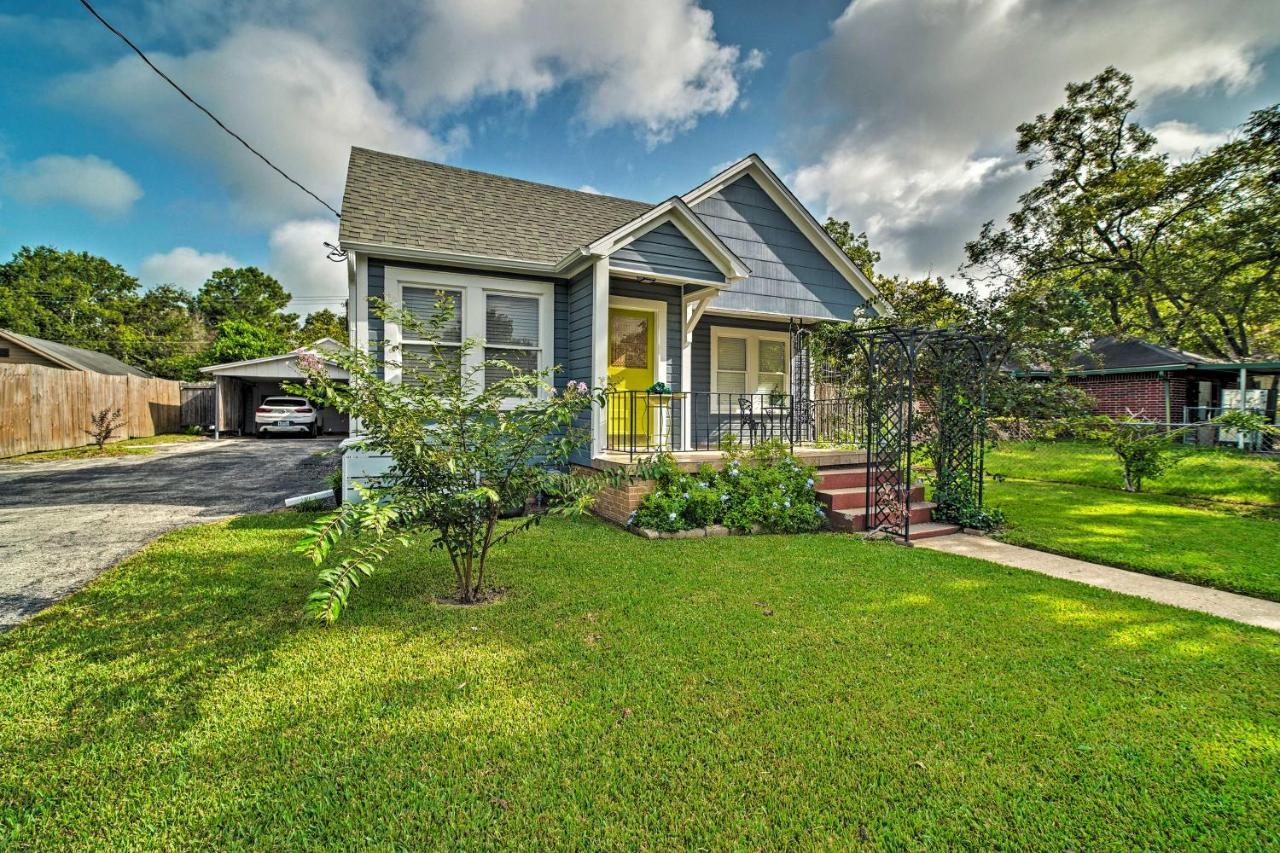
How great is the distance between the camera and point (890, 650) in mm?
3178

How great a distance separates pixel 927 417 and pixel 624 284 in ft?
15.9

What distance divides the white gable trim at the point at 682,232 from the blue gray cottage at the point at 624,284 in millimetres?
20

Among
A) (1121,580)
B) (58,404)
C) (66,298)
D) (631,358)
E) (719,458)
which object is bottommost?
(1121,580)

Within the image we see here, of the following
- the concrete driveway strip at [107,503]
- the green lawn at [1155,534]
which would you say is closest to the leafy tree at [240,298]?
the concrete driveway strip at [107,503]

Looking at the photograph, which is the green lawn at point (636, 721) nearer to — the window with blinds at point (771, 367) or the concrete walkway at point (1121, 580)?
the concrete walkway at point (1121, 580)

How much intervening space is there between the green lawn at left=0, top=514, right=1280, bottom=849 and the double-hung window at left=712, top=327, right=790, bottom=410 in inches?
237

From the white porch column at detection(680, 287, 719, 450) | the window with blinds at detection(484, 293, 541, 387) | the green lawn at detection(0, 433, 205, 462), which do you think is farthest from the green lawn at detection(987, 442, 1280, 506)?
the green lawn at detection(0, 433, 205, 462)

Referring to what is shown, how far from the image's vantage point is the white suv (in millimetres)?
19453

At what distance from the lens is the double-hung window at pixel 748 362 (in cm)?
974

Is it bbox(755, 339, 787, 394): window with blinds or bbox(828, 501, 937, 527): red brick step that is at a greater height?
bbox(755, 339, 787, 394): window with blinds

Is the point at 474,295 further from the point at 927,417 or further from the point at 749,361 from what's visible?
the point at 927,417

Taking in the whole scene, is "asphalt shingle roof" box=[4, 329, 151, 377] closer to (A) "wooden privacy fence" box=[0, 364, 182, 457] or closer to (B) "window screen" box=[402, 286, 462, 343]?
(A) "wooden privacy fence" box=[0, 364, 182, 457]

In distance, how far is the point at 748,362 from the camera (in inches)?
395

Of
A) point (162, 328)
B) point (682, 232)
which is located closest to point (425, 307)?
point (682, 232)
